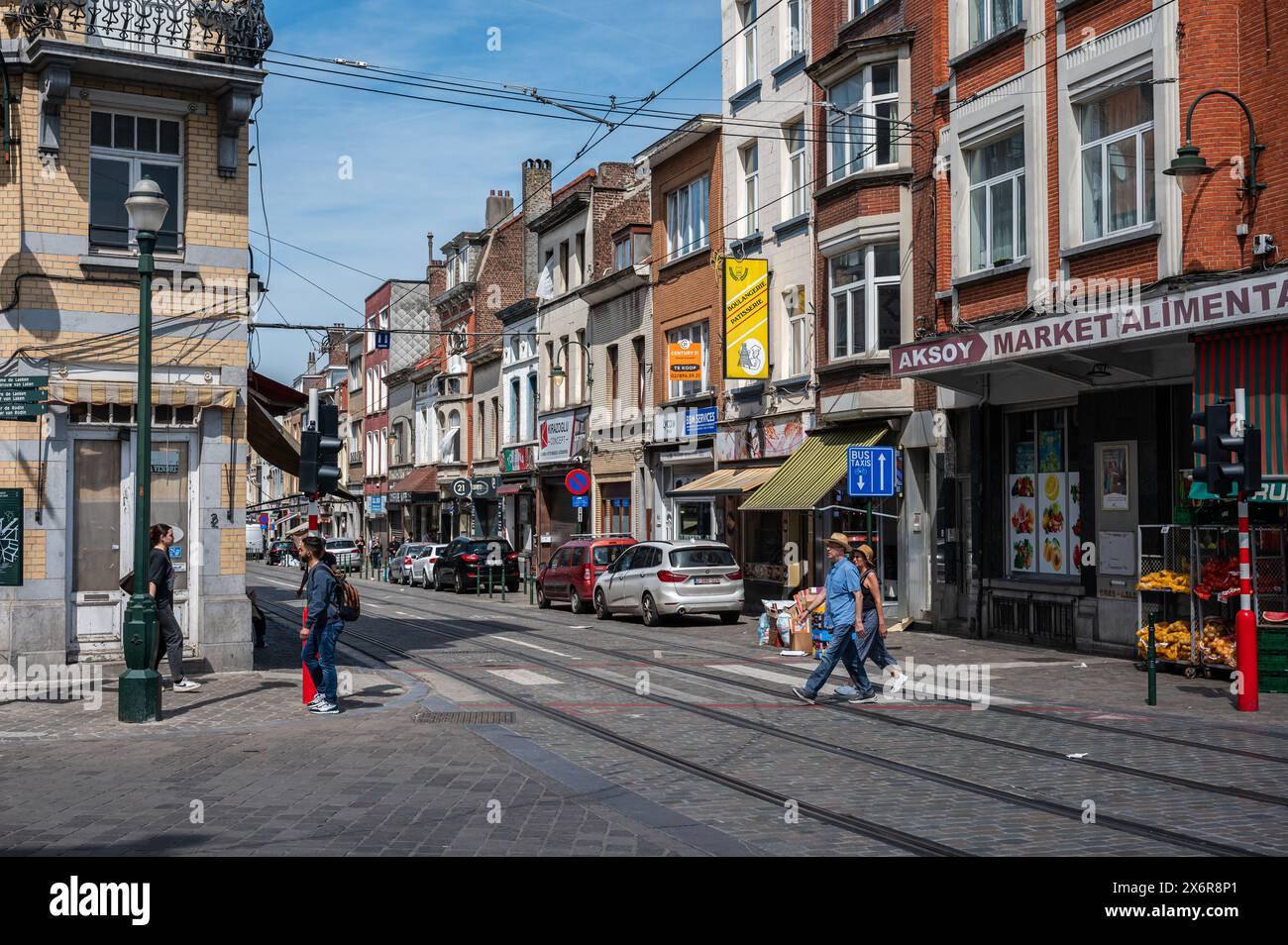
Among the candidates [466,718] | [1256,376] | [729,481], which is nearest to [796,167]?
[729,481]

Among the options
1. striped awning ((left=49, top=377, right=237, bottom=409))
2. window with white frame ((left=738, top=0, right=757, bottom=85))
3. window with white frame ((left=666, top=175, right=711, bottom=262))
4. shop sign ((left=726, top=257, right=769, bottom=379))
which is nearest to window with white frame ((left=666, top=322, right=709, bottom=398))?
window with white frame ((left=666, top=175, right=711, bottom=262))

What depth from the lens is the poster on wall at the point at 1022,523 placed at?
22297 millimetres

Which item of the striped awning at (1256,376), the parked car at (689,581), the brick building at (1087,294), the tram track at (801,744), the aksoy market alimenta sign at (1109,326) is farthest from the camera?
the parked car at (689,581)

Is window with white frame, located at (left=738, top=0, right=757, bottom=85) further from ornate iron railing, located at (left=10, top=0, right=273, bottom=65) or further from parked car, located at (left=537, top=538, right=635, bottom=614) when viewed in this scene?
ornate iron railing, located at (left=10, top=0, right=273, bottom=65)

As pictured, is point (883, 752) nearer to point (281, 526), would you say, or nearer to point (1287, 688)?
point (1287, 688)

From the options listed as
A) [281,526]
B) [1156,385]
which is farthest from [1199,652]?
[281,526]

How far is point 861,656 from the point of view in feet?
51.0

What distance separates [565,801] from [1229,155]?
12.9 metres

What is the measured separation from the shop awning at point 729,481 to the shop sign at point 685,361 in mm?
2412

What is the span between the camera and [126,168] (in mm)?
16953

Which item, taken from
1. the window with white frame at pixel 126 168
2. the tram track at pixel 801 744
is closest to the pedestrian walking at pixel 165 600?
the tram track at pixel 801 744

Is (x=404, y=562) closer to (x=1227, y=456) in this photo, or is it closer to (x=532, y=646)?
(x=532, y=646)

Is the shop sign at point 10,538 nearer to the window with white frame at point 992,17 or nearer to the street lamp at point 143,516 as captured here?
the street lamp at point 143,516

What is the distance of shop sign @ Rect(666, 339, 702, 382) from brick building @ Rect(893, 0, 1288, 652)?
9.94 m
